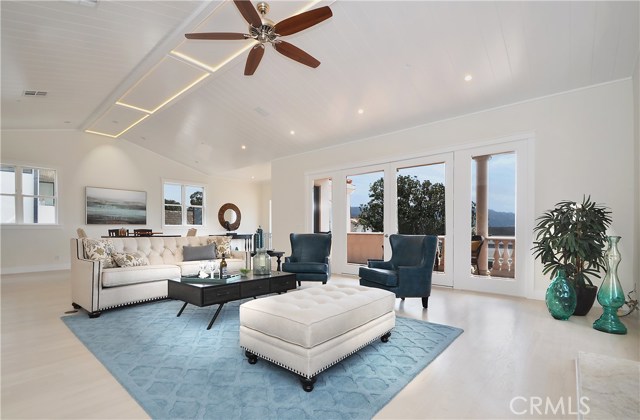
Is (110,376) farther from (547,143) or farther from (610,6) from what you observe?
(547,143)

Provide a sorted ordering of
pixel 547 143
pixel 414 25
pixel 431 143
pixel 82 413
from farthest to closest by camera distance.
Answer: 1. pixel 431 143
2. pixel 547 143
3. pixel 414 25
4. pixel 82 413

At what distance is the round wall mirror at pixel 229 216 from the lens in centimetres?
1091

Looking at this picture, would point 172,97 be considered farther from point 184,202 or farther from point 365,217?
point 184,202

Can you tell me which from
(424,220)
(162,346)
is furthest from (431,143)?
(162,346)

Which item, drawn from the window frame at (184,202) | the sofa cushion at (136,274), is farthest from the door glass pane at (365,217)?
the window frame at (184,202)

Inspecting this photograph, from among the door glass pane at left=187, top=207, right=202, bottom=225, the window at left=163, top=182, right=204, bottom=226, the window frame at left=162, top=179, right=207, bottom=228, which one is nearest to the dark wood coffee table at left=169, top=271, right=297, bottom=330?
the window frame at left=162, top=179, right=207, bottom=228

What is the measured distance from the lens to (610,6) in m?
2.97

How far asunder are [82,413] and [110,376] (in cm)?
45

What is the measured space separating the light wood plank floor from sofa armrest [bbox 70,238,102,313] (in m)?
0.29

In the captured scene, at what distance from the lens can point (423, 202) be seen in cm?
578

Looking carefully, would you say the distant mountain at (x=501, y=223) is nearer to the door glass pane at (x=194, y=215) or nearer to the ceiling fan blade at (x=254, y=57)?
the ceiling fan blade at (x=254, y=57)

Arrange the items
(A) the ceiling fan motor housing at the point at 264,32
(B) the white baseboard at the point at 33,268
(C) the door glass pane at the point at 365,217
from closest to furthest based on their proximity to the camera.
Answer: (A) the ceiling fan motor housing at the point at 264,32
(C) the door glass pane at the point at 365,217
(B) the white baseboard at the point at 33,268

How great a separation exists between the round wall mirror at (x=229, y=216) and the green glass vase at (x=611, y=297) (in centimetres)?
1000

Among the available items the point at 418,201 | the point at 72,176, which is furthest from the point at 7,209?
the point at 418,201
